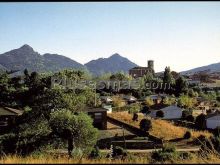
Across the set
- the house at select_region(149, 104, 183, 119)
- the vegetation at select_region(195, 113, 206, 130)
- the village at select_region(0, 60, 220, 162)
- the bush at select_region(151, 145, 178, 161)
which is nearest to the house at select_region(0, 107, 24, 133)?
the village at select_region(0, 60, 220, 162)

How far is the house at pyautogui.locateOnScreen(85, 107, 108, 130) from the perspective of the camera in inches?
1954

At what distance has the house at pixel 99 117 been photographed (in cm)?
4962

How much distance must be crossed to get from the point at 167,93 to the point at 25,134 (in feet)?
275

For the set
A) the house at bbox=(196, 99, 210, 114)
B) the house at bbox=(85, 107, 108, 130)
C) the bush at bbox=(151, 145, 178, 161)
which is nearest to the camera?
the bush at bbox=(151, 145, 178, 161)

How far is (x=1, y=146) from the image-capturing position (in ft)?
85.1

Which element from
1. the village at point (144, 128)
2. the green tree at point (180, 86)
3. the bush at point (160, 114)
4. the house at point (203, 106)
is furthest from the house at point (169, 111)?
the green tree at point (180, 86)

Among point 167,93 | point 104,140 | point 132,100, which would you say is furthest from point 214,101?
point 104,140

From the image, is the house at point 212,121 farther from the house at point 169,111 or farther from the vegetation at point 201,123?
the house at point 169,111

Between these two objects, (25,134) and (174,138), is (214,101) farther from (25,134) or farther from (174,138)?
(25,134)

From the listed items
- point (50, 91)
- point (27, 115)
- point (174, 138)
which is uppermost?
point (50, 91)

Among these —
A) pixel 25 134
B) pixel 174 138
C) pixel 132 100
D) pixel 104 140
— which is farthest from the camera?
pixel 132 100

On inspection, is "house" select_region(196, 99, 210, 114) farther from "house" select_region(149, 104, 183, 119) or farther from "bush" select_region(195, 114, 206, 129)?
"bush" select_region(195, 114, 206, 129)

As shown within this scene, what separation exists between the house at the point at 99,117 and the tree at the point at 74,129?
2069 centimetres

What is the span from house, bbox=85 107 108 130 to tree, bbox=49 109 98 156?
20685mm
